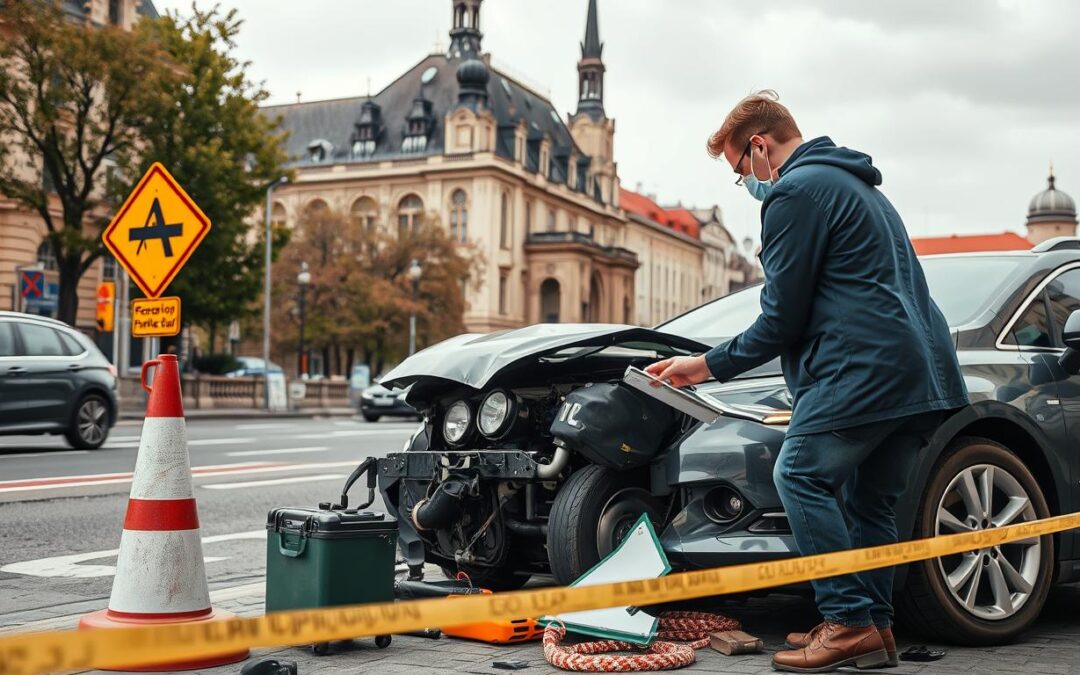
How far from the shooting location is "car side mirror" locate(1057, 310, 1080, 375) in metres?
5.09

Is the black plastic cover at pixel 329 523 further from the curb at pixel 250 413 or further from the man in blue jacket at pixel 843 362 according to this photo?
the curb at pixel 250 413

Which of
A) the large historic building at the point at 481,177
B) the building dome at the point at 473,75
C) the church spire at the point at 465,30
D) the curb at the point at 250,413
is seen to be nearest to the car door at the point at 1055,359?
the curb at the point at 250,413

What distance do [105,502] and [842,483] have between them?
25.2 feet

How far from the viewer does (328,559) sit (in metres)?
4.76

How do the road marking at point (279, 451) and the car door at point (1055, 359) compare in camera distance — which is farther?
the road marking at point (279, 451)

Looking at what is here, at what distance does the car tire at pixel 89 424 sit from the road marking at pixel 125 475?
286 centimetres

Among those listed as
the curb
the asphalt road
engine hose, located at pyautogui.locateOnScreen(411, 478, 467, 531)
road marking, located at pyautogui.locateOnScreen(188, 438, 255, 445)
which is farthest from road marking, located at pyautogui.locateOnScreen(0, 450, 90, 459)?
the curb

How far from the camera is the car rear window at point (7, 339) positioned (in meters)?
15.5

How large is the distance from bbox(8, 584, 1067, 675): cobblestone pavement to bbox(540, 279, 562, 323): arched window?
90564mm

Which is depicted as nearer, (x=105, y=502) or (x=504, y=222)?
(x=105, y=502)

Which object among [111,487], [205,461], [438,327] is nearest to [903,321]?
[111,487]

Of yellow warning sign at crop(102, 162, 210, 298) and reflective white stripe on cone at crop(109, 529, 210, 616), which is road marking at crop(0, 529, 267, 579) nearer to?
yellow warning sign at crop(102, 162, 210, 298)

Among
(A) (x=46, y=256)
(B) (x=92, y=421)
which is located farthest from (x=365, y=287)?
(B) (x=92, y=421)

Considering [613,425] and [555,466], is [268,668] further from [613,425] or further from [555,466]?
[613,425]
